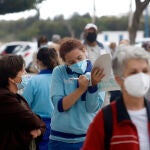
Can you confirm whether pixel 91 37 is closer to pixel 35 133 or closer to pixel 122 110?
pixel 35 133

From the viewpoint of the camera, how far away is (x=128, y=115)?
2967mm

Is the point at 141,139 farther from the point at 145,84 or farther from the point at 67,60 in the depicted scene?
the point at 67,60

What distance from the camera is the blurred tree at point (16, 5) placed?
21.9 m

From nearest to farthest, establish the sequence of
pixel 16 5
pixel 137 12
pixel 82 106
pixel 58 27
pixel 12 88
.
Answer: pixel 12 88, pixel 82 106, pixel 137 12, pixel 16 5, pixel 58 27

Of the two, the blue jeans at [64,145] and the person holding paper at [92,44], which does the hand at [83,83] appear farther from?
the person holding paper at [92,44]

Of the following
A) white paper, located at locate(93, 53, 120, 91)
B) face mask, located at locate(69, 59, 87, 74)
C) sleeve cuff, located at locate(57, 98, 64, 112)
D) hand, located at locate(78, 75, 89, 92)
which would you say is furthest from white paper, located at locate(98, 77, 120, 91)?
sleeve cuff, located at locate(57, 98, 64, 112)

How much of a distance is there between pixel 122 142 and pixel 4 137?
1138 mm

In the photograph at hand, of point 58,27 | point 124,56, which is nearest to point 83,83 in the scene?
point 124,56

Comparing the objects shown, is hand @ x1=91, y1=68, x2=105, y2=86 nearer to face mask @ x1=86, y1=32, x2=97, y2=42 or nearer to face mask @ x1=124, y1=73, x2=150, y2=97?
face mask @ x1=124, y1=73, x2=150, y2=97

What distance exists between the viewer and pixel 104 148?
2977 mm

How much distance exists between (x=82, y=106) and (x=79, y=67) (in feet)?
1.06

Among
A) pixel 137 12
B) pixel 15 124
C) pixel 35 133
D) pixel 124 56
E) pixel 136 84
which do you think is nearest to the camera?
pixel 136 84

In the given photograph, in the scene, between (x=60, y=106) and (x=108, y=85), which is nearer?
(x=108, y=85)

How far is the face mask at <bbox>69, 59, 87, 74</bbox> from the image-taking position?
423cm
